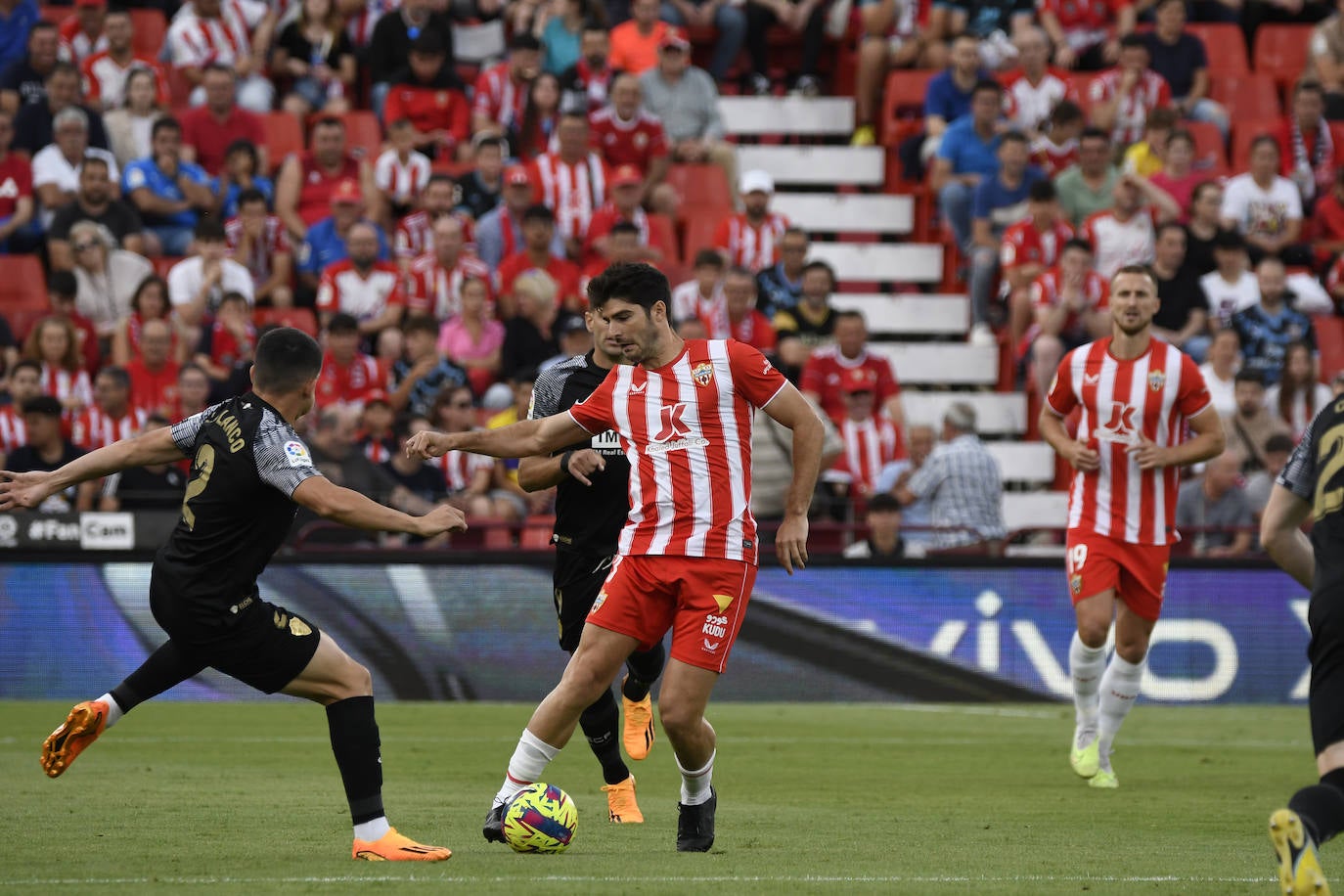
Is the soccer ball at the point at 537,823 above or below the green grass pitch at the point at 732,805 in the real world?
above

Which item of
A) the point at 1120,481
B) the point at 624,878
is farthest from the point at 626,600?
the point at 1120,481

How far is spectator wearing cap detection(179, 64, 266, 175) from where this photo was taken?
1806 centimetres

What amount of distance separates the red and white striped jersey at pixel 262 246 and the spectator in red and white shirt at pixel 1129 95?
8898 millimetres

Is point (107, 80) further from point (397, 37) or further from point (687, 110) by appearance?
point (687, 110)

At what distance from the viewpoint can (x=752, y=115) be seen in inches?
836

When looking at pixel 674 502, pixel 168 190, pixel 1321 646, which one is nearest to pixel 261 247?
pixel 168 190

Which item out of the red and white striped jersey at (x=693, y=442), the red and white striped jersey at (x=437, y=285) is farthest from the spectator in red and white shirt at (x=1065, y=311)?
the red and white striped jersey at (x=693, y=442)

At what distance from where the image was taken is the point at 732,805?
898 cm

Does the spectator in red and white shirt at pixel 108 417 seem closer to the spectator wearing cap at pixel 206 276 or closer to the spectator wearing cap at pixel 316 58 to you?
the spectator wearing cap at pixel 206 276

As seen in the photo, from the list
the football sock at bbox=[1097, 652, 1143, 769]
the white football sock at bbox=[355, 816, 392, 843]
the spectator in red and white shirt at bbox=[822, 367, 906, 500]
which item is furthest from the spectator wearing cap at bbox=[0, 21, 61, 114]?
the white football sock at bbox=[355, 816, 392, 843]

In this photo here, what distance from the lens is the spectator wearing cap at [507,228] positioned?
17.6 m

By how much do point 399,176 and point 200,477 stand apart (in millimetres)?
11629

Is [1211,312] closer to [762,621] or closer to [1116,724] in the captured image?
[762,621]

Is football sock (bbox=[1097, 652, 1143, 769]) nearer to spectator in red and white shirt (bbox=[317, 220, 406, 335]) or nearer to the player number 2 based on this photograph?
the player number 2
